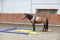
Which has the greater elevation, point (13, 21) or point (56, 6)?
point (56, 6)

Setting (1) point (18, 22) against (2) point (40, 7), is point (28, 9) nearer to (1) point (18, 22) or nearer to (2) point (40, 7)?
(2) point (40, 7)

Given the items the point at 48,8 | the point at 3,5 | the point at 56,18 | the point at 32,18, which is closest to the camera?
the point at 32,18

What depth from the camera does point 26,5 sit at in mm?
12289

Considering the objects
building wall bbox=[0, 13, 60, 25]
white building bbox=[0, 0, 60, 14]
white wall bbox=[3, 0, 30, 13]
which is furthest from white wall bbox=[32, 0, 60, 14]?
building wall bbox=[0, 13, 60, 25]

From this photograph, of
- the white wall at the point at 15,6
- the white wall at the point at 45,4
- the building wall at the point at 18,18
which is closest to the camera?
the building wall at the point at 18,18

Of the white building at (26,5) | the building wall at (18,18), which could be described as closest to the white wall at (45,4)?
the white building at (26,5)

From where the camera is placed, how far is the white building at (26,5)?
39.4 ft

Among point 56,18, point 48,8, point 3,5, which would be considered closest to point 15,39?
point 56,18

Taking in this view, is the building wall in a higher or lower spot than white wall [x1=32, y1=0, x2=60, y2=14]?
lower

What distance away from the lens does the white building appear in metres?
12.0

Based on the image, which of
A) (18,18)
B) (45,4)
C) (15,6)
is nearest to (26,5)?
(15,6)

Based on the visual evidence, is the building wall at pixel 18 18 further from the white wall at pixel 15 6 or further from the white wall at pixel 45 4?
the white wall at pixel 45 4

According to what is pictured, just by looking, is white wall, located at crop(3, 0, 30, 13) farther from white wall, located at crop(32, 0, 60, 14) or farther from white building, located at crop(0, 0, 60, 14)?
white wall, located at crop(32, 0, 60, 14)

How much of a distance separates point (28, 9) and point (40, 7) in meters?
0.90
